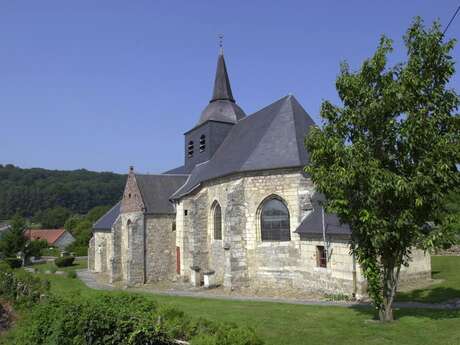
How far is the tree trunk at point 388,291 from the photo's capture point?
9.65m

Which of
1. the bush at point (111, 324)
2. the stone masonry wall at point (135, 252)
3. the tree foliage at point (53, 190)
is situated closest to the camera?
the bush at point (111, 324)

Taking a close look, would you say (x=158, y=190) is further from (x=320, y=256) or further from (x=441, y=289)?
(x=441, y=289)

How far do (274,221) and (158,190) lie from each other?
10.0 m

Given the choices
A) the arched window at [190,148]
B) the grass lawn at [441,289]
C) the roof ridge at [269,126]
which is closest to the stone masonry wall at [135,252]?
the arched window at [190,148]

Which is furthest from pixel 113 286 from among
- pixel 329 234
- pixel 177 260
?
pixel 329 234

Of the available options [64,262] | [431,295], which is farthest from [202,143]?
[64,262]

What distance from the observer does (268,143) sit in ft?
61.5

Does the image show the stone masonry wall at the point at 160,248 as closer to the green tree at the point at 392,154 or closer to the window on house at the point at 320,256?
the window on house at the point at 320,256

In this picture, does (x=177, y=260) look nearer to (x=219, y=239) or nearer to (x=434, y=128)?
(x=219, y=239)

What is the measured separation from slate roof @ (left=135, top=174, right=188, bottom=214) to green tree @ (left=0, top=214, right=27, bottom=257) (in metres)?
19.8

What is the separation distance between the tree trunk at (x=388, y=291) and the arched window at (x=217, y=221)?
11.3m

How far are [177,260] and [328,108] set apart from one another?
16.5m

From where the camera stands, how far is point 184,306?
14.2 meters

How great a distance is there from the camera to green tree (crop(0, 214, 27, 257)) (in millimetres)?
37562
